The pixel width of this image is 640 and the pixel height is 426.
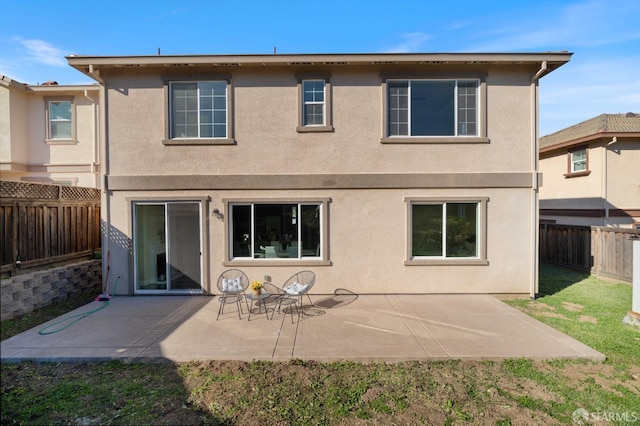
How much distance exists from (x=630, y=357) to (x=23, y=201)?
1077cm

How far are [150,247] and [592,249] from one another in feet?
44.3

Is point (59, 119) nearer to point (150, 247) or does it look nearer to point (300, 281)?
point (150, 247)

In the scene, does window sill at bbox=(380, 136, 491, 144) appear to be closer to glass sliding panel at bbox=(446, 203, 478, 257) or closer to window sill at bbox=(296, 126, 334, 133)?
window sill at bbox=(296, 126, 334, 133)

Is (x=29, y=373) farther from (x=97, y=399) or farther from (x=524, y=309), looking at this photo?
(x=524, y=309)

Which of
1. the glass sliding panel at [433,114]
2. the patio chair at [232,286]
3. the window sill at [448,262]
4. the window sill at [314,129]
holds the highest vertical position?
the glass sliding panel at [433,114]

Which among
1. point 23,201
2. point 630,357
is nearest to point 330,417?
point 630,357

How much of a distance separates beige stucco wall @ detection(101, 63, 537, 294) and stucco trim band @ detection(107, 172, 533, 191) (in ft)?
0.35

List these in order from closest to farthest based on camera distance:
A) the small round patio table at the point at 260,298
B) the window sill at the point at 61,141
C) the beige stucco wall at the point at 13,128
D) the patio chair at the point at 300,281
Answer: the small round patio table at the point at 260,298 < the patio chair at the point at 300,281 < the beige stucco wall at the point at 13,128 < the window sill at the point at 61,141

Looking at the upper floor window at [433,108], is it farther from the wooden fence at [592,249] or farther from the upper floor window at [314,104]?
the wooden fence at [592,249]

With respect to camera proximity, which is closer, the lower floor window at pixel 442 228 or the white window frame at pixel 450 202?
the white window frame at pixel 450 202

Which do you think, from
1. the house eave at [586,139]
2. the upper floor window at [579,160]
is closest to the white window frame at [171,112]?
the house eave at [586,139]

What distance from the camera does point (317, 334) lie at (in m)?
5.80

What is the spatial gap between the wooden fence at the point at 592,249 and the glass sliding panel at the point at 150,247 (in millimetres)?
13025

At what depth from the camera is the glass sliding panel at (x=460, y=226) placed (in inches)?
330
